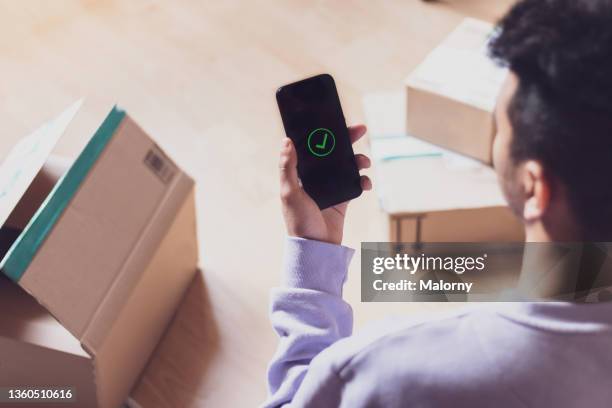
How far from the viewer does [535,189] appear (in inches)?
21.6

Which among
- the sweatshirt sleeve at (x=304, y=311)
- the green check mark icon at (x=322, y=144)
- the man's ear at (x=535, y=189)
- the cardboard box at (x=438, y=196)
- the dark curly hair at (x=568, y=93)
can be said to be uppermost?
the dark curly hair at (x=568, y=93)

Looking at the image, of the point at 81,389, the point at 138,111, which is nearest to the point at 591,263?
the point at 81,389

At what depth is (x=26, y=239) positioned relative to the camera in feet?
3.12

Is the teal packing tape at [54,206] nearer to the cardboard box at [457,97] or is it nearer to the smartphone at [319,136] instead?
the smartphone at [319,136]

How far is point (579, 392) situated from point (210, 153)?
1.19m

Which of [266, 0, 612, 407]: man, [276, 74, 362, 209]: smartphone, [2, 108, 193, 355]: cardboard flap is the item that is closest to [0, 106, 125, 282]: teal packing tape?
[2, 108, 193, 355]: cardboard flap

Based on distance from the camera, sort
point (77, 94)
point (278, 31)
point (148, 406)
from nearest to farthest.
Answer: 1. point (148, 406)
2. point (77, 94)
3. point (278, 31)

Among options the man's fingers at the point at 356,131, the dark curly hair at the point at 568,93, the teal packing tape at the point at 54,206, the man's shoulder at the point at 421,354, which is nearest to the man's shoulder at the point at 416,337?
the man's shoulder at the point at 421,354

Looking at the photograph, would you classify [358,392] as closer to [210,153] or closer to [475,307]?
[475,307]

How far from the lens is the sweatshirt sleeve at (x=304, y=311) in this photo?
2.57ft

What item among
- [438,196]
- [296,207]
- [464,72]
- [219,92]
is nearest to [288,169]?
[296,207]

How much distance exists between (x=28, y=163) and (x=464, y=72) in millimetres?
847

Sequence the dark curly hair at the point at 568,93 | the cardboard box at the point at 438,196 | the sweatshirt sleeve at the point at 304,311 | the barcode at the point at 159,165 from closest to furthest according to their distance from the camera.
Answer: the dark curly hair at the point at 568,93 → the sweatshirt sleeve at the point at 304,311 → the barcode at the point at 159,165 → the cardboard box at the point at 438,196

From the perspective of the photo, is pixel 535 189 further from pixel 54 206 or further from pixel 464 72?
pixel 464 72
